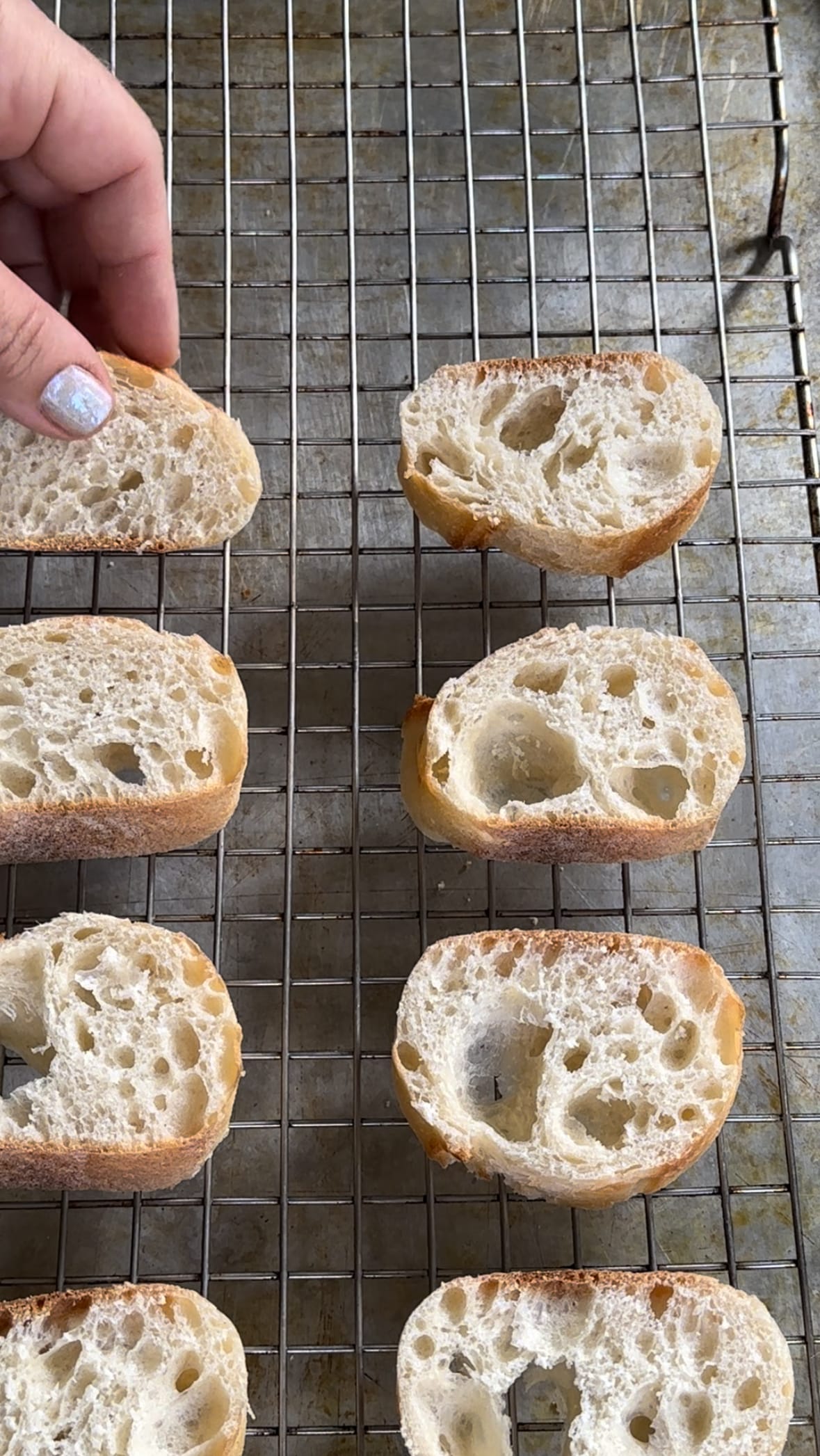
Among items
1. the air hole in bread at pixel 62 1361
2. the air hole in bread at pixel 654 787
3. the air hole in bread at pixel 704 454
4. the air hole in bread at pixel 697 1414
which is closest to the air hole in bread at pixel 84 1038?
the air hole in bread at pixel 62 1361

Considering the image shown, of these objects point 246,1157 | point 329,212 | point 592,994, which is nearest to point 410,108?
point 329,212

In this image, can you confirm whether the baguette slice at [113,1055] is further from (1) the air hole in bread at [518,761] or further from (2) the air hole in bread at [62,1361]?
(1) the air hole in bread at [518,761]

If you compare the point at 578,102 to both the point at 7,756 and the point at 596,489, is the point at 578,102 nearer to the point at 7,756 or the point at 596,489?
the point at 596,489

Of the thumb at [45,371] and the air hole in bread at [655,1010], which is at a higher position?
the thumb at [45,371]

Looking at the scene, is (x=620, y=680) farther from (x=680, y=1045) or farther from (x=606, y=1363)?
(x=606, y=1363)

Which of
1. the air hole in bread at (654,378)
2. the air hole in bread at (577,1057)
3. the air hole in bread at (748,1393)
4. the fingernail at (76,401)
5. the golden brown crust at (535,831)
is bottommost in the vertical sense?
the air hole in bread at (748,1393)

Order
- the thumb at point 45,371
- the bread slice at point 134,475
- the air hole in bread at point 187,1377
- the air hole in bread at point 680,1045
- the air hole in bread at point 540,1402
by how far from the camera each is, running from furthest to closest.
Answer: the bread slice at point 134,475, the air hole in bread at point 540,1402, the air hole in bread at point 680,1045, the air hole in bread at point 187,1377, the thumb at point 45,371

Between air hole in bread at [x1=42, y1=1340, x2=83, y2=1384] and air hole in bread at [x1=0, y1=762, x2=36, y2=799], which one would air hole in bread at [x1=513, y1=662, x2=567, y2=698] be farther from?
air hole in bread at [x1=42, y1=1340, x2=83, y2=1384]
